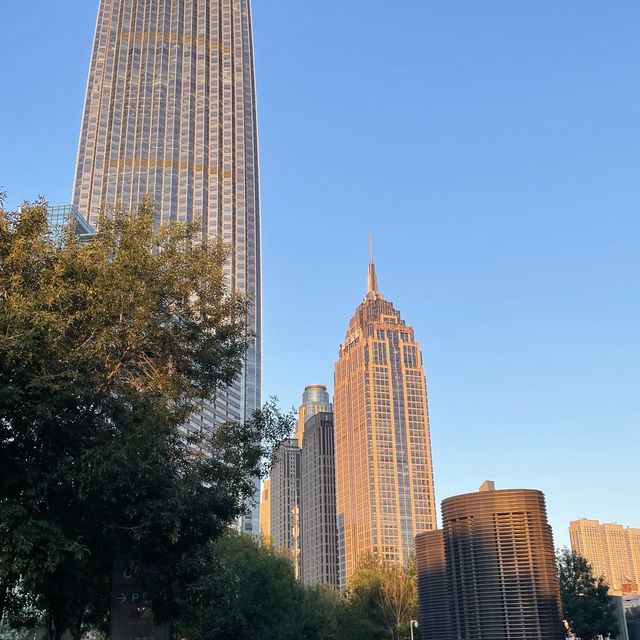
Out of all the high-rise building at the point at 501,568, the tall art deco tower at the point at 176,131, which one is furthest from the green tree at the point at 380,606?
the tall art deco tower at the point at 176,131

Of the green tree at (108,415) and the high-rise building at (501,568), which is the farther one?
the high-rise building at (501,568)

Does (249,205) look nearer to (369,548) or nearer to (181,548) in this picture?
(369,548)

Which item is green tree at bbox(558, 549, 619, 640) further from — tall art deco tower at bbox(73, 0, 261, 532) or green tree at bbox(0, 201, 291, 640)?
tall art deco tower at bbox(73, 0, 261, 532)

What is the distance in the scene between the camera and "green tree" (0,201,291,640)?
1880 centimetres

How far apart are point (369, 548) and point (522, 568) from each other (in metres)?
158

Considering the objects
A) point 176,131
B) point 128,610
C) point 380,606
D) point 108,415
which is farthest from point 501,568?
point 176,131

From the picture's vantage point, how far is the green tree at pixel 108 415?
1880 cm

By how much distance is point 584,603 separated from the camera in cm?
6272

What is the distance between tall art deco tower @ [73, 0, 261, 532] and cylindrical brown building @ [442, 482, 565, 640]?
118914 millimetres

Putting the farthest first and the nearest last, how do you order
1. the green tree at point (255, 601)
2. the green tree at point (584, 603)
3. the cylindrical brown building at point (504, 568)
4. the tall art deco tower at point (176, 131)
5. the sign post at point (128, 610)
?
the tall art deco tower at point (176, 131) < the green tree at point (584, 603) < the green tree at point (255, 601) < the cylindrical brown building at point (504, 568) < the sign post at point (128, 610)

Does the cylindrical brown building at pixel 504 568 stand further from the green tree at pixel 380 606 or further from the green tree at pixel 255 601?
the green tree at pixel 380 606

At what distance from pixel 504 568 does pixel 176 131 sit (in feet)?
518

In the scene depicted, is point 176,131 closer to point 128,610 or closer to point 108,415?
point 108,415

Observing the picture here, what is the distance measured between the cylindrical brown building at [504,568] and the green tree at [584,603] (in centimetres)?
1929
